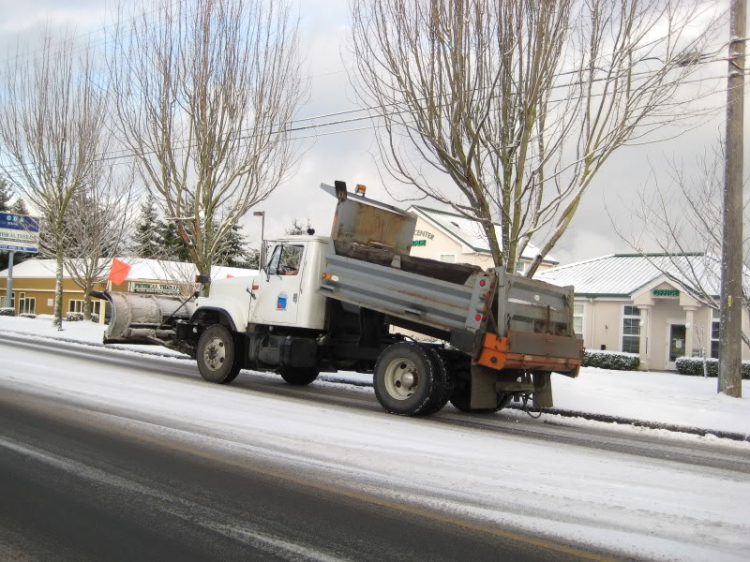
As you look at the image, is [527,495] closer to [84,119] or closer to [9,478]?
[9,478]

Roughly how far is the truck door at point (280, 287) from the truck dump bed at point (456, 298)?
789 millimetres

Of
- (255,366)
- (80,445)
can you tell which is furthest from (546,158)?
(80,445)

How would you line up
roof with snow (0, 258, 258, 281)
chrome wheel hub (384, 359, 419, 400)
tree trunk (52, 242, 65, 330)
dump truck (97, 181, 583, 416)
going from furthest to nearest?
roof with snow (0, 258, 258, 281)
tree trunk (52, 242, 65, 330)
chrome wheel hub (384, 359, 419, 400)
dump truck (97, 181, 583, 416)

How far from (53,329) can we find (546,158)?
21204 mm

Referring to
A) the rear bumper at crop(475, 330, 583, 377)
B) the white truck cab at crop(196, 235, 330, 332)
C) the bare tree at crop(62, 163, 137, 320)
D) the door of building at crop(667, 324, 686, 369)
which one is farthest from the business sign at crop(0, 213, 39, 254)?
the rear bumper at crop(475, 330, 583, 377)

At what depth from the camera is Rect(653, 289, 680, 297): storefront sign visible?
89.0 ft

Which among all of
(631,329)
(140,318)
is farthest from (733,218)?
(631,329)

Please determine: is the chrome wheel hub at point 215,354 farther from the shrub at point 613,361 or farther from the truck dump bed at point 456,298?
the shrub at point 613,361

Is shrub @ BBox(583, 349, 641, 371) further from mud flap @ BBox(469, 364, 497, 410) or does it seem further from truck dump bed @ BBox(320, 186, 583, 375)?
mud flap @ BBox(469, 364, 497, 410)

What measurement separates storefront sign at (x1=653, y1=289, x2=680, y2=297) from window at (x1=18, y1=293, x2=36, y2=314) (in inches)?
1878

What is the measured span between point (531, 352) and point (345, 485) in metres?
4.24

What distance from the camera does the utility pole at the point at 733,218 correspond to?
42.0ft

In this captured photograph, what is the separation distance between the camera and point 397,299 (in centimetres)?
976

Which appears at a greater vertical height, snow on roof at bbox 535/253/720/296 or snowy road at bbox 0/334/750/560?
snow on roof at bbox 535/253/720/296
